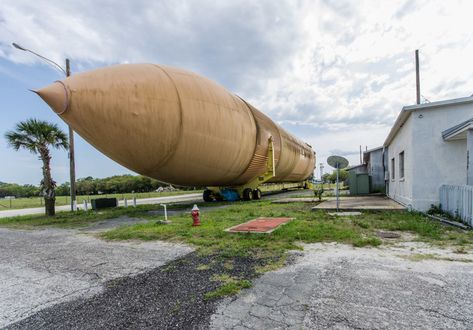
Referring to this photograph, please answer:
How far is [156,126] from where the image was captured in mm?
9664

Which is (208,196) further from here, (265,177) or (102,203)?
(102,203)

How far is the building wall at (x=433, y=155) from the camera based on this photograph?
959 cm

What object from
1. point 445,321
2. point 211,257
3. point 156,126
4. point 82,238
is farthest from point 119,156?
point 445,321

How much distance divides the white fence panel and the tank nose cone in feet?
36.1

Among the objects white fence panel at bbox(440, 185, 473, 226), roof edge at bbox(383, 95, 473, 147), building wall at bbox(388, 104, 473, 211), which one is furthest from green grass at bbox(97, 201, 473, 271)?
roof edge at bbox(383, 95, 473, 147)

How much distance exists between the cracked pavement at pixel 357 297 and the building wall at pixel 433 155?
18.8 feet

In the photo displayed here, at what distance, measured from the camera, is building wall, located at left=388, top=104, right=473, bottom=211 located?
959 centimetres

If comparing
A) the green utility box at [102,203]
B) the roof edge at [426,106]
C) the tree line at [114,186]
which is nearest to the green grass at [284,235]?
the roof edge at [426,106]

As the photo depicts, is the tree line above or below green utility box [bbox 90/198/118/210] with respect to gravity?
below

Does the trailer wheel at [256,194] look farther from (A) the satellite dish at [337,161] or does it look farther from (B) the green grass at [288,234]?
(B) the green grass at [288,234]

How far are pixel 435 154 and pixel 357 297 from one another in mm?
8511

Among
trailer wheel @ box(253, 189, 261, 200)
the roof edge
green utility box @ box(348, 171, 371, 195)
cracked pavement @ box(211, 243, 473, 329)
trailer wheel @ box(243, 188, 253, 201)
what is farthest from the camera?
green utility box @ box(348, 171, 371, 195)

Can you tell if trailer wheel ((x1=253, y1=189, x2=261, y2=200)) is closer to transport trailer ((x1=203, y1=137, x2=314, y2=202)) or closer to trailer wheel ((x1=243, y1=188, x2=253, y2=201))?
transport trailer ((x1=203, y1=137, x2=314, y2=202))

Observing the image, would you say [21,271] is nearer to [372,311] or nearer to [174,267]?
[174,267]
